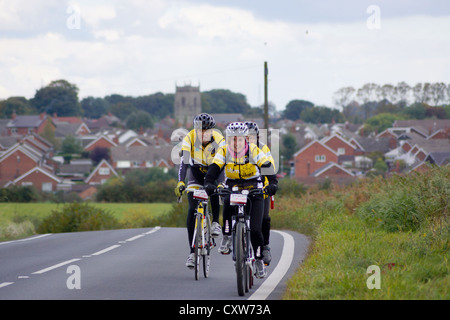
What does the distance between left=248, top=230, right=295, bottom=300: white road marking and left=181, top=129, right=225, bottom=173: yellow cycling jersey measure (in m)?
1.75

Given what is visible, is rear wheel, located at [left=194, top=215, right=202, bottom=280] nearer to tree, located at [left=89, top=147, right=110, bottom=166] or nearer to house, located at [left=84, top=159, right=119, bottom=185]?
house, located at [left=84, top=159, right=119, bottom=185]

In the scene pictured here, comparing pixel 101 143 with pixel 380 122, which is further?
pixel 101 143

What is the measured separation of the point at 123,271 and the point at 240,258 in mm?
2886

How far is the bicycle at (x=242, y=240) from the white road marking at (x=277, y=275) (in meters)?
0.17

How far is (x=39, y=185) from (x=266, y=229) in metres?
74.6

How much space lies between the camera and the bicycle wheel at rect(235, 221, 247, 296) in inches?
323

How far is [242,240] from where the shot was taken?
848 cm

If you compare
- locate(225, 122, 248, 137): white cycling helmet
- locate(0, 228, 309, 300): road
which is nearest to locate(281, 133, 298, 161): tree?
locate(0, 228, 309, 300): road

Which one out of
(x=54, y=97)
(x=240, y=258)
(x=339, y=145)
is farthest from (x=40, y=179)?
(x=54, y=97)

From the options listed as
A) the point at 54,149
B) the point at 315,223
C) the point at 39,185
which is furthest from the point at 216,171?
the point at 54,149

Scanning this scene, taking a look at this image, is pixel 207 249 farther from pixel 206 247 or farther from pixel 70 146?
pixel 70 146

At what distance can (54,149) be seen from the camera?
124 m

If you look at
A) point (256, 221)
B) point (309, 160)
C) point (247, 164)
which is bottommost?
point (309, 160)
